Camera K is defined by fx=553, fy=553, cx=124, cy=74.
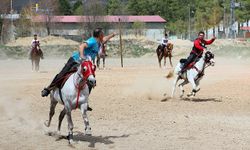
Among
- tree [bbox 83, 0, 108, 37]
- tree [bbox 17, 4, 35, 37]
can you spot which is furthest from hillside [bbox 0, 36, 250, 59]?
tree [bbox 83, 0, 108, 37]

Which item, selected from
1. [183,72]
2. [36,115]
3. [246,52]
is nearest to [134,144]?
[36,115]

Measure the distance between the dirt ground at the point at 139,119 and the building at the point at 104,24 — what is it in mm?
68571

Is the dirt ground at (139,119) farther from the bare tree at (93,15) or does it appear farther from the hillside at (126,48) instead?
the bare tree at (93,15)

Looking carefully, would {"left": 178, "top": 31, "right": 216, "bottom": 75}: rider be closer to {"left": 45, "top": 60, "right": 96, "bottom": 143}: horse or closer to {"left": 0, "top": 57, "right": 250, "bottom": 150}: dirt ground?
{"left": 0, "top": 57, "right": 250, "bottom": 150}: dirt ground

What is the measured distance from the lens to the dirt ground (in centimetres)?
1155

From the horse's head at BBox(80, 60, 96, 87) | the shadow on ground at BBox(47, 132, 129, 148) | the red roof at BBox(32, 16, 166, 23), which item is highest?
the horse's head at BBox(80, 60, 96, 87)

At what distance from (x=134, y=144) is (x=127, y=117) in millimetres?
3638

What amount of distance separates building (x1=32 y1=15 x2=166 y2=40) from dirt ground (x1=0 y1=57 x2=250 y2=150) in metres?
68.6

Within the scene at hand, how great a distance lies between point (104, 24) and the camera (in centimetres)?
9788

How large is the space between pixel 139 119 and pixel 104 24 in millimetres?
83936

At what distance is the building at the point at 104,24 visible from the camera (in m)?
96.8

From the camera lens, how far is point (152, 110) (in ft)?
53.8

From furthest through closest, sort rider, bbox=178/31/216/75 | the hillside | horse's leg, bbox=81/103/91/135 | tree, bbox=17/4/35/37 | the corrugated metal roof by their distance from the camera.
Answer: the corrugated metal roof < tree, bbox=17/4/35/37 < the hillside < rider, bbox=178/31/216/75 < horse's leg, bbox=81/103/91/135

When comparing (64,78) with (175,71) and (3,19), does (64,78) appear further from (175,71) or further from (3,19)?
(3,19)
